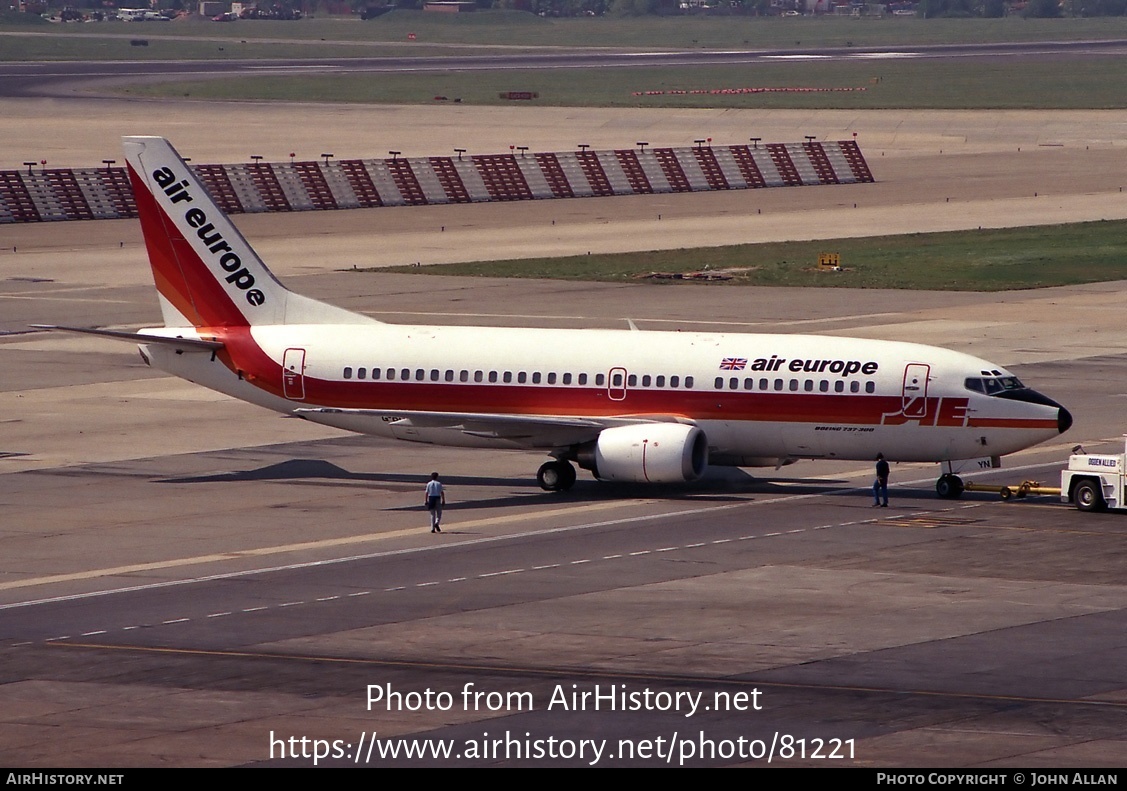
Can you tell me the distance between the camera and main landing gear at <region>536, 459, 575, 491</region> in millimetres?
56188

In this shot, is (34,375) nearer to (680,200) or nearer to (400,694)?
(400,694)

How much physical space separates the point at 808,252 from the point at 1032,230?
17057 mm

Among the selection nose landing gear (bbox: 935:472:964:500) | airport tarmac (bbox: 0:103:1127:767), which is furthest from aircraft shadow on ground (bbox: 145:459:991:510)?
nose landing gear (bbox: 935:472:964:500)

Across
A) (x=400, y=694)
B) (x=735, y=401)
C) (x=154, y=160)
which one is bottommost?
(x=400, y=694)

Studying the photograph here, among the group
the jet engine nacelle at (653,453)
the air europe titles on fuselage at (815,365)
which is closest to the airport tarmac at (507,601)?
the jet engine nacelle at (653,453)

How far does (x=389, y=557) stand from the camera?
4762 cm

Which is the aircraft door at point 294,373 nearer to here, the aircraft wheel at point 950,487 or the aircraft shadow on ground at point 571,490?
the aircraft shadow on ground at point 571,490

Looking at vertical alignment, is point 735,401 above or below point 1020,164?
below

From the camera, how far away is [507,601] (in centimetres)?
4225

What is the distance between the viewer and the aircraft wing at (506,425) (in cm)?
5522

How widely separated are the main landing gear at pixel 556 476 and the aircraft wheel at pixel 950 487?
993 centimetres

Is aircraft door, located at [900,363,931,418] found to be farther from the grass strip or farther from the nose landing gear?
the grass strip

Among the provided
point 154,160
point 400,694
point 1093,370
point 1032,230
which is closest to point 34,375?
point 154,160

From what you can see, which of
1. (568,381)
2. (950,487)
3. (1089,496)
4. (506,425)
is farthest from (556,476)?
(1089,496)
